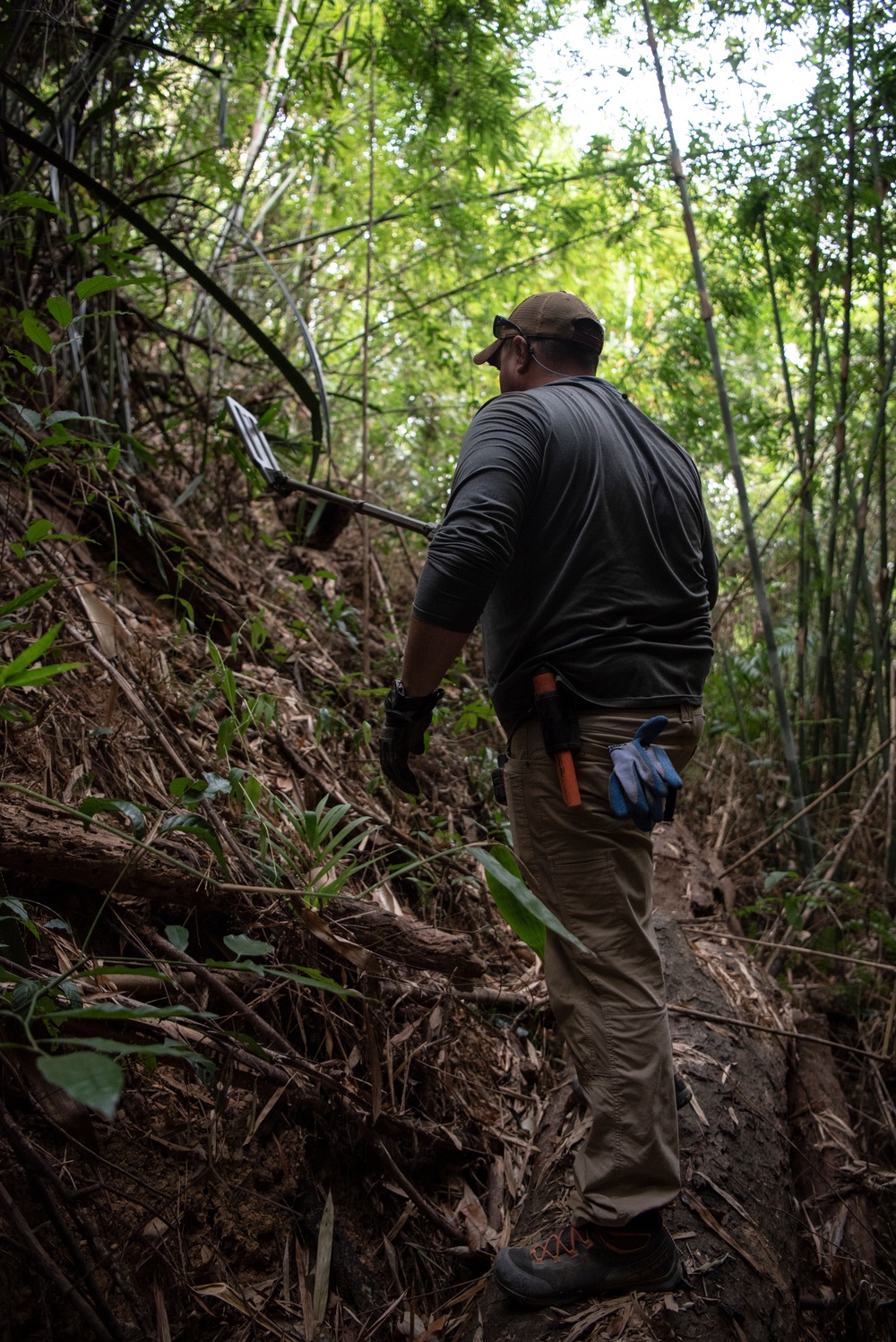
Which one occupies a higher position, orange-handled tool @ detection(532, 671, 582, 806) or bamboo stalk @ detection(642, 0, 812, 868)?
bamboo stalk @ detection(642, 0, 812, 868)

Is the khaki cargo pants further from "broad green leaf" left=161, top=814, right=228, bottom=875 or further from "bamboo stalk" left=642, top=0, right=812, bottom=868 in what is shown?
"bamboo stalk" left=642, top=0, right=812, bottom=868

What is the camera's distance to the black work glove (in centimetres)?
184

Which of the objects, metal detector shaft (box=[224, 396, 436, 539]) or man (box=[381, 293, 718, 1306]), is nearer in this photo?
man (box=[381, 293, 718, 1306])

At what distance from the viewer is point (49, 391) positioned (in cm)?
287

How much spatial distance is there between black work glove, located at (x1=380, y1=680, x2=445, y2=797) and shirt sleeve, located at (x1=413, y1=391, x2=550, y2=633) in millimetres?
235

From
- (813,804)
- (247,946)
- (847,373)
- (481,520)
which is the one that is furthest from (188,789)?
(847,373)

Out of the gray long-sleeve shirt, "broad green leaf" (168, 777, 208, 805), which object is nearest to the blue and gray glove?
the gray long-sleeve shirt

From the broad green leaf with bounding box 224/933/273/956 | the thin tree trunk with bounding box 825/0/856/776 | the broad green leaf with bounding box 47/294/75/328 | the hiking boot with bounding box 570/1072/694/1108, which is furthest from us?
the thin tree trunk with bounding box 825/0/856/776

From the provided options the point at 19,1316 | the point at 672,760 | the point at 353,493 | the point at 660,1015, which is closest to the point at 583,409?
the point at 672,760

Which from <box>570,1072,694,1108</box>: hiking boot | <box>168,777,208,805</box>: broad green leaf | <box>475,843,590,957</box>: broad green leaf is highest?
<box>475,843,590,957</box>: broad green leaf

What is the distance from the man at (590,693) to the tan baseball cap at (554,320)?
7.7 inches

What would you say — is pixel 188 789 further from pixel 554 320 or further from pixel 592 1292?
pixel 554 320

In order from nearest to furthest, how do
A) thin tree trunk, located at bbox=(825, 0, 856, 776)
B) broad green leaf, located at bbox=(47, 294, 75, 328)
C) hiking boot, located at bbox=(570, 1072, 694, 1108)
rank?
broad green leaf, located at bbox=(47, 294, 75, 328) < hiking boot, located at bbox=(570, 1072, 694, 1108) < thin tree trunk, located at bbox=(825, 0, 856, 776)

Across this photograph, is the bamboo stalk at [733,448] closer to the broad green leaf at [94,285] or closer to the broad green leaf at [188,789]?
the broad green leaf at [94,285]
